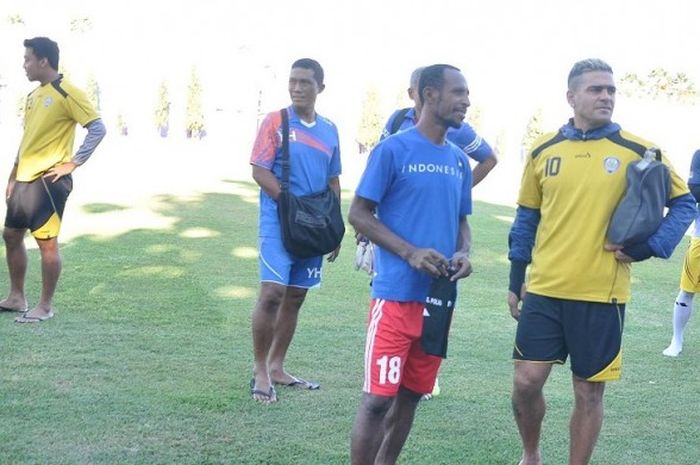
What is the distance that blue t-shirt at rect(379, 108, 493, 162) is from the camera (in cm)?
550

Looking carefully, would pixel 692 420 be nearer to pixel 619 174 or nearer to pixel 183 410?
pixel 619 174

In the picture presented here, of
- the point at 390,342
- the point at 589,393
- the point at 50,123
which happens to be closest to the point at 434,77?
the point at 390,342

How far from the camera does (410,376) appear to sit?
4.04m

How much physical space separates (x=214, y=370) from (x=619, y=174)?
309cm

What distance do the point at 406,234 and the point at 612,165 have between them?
1017 mm

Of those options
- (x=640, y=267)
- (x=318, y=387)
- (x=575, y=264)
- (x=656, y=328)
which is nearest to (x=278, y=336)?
(x=318, y=387)

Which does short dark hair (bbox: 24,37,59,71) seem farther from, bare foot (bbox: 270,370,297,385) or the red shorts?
the red shorts

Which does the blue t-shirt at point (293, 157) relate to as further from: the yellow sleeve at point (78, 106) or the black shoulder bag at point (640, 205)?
the black shoulder bag at point (640, 205)

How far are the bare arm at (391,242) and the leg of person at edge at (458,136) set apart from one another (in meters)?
1.32

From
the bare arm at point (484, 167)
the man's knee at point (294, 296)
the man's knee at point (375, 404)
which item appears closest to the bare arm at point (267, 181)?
the man's knee at point (294, 296)

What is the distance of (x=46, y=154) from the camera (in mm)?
6996

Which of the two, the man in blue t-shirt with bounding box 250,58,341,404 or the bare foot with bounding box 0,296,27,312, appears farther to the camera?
the bare foot with bounding box 0,296,27,312

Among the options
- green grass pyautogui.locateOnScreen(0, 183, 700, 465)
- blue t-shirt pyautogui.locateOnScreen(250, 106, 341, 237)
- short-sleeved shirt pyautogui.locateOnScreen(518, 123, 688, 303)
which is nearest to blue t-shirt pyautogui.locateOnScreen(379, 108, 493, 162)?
blue t-shirt pyautogui.locateOnScreen(250, 106, 341, 237)

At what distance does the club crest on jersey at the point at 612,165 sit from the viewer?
4.05m
